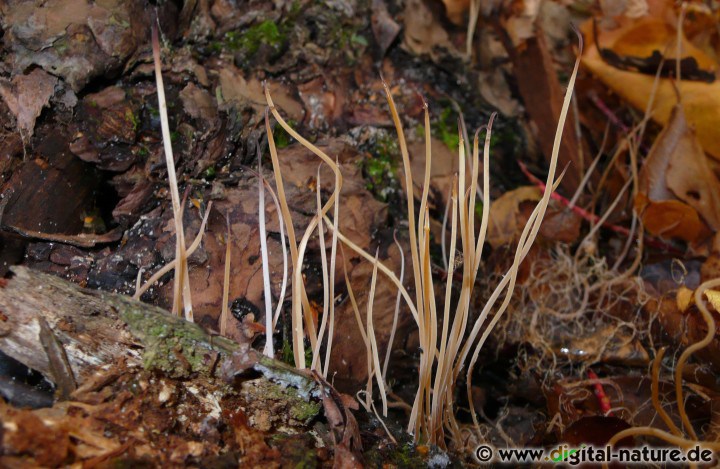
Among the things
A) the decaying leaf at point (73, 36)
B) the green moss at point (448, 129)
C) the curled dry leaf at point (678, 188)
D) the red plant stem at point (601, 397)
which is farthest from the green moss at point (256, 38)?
the red plant stem at point (601, 397)

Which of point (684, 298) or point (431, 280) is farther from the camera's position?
point (684, 298)

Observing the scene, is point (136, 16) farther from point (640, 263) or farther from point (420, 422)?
point (640, 263)

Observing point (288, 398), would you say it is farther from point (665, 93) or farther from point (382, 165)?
point (665, 93)

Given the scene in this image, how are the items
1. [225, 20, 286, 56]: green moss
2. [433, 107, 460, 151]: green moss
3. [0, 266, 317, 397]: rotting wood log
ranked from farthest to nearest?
[433, 107, 460, 151]: green moss < [225, 20, 286, 56]: green moss < [0, 266, 317, 397]: rotting wood log

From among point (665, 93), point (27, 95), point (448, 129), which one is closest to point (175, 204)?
point (27, 95)

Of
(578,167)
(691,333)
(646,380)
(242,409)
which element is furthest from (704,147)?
(242,409)

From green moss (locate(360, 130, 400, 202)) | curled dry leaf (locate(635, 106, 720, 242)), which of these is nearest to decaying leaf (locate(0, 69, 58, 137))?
green moss (locate(360, 130, 400, 202))

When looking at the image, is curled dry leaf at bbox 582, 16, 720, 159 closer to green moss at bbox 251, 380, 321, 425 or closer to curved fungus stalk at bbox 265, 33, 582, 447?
curved fungus stalk at bbox 265, 33, 582, 447
